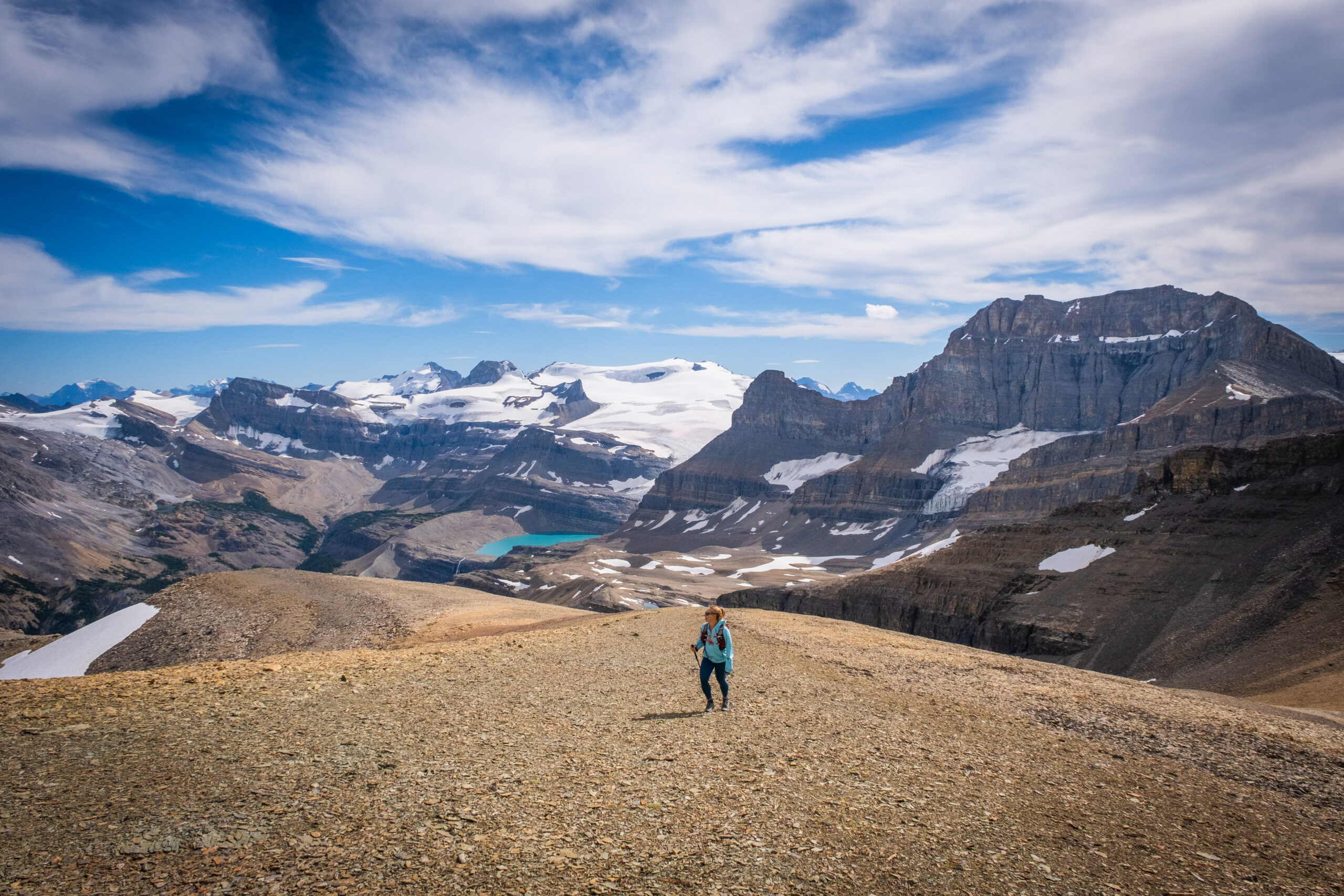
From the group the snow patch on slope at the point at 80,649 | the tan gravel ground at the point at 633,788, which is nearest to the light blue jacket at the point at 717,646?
the tan gravel ground at the point at 633,788

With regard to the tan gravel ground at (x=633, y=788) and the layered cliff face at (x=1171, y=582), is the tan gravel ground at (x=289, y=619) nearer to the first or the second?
the tan gravel ground at (x=633, y=788)

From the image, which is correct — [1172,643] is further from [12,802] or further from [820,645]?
[12,802]

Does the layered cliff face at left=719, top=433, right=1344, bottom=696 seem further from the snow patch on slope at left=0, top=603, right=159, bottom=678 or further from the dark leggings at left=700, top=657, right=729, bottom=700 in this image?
the snow patch on slope at left=0, top=603, right=159, bottom=678

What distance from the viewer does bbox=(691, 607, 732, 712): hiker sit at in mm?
14883

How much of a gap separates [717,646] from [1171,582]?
4136cm

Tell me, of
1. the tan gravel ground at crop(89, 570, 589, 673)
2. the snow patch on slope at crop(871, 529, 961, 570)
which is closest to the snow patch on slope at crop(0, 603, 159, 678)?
the tan gravel ground at crop(89, 570, 589, 673)

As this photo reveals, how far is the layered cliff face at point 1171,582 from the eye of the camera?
109 ft

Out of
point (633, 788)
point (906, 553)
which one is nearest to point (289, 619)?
point (633, 788)

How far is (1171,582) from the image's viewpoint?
44.6 metres

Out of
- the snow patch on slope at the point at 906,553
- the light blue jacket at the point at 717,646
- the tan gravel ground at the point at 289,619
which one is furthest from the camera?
the snow patch on slope at the point at 906,553

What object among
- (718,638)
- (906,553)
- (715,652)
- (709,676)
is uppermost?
(718,638)

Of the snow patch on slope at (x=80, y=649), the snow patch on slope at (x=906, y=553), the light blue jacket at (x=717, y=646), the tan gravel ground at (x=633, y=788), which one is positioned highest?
the light blue jacket at (x=717, y=646)

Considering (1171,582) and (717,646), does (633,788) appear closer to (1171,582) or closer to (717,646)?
(717,646)

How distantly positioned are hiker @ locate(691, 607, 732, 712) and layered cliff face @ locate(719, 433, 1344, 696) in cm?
2091
